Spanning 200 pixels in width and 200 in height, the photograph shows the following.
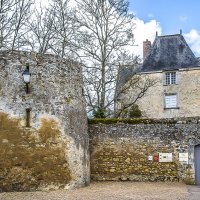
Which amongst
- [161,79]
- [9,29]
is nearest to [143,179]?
[9,29]

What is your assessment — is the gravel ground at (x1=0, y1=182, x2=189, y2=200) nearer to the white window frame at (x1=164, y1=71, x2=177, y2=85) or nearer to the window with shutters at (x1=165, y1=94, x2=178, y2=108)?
the window with shutters at (x1=165, y1=94, x2=178, y2=108)

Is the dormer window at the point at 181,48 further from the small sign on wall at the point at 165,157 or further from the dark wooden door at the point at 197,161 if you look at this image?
the small sign on wall at the point at 165,157

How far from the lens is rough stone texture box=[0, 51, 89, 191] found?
10.1m

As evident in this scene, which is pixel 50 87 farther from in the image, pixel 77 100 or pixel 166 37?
pixel 166 37

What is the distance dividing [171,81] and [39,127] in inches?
720

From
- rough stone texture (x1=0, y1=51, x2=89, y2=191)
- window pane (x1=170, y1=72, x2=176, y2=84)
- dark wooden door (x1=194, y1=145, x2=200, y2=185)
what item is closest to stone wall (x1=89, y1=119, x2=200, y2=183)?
dark wooden door (x1=194, y1=145, x2=200, y2=185)

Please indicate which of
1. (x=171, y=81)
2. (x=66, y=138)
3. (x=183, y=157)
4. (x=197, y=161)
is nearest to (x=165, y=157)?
(x=183, y=157)

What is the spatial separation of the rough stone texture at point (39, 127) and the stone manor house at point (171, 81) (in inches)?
603

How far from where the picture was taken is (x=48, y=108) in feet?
35.1

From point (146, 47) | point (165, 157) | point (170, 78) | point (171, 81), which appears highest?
point (146, 47)

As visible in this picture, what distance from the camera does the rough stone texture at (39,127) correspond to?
33.3 feet

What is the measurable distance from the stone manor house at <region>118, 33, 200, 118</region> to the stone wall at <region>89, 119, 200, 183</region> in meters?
12.5

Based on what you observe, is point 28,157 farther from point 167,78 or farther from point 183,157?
point 167,78

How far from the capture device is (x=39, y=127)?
10.4 m
